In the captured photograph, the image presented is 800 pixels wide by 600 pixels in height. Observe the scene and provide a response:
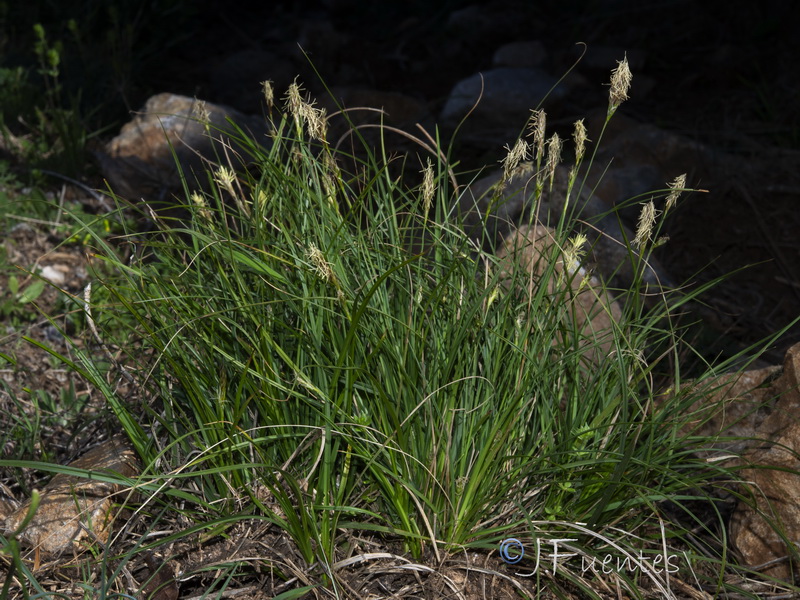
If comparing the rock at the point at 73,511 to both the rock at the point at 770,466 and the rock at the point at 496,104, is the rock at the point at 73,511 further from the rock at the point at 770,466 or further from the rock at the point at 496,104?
the rock at the point at 496,104

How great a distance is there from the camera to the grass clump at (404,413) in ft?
5.64

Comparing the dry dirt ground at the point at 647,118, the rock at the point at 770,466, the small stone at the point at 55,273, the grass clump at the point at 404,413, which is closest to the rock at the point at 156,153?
the dry dirt ground at the point at 647,118

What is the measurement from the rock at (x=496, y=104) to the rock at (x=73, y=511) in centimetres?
311

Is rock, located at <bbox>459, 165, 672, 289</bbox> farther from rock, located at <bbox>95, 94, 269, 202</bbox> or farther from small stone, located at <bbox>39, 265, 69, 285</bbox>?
small stone, located at <bbox>39, 265, 69, 285</bbox>

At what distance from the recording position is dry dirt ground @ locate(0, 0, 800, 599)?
2537 mm

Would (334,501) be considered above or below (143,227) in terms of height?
above

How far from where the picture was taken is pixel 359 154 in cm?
417

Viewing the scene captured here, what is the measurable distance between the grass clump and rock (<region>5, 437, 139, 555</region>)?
0.47 ft

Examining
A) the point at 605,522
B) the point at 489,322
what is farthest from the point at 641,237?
the point at 605,522

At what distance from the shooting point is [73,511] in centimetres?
196

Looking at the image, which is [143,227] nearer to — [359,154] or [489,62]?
[359,154]

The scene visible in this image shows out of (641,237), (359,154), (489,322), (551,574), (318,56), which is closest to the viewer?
(641,237)

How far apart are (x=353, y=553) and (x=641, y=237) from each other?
2.99ft

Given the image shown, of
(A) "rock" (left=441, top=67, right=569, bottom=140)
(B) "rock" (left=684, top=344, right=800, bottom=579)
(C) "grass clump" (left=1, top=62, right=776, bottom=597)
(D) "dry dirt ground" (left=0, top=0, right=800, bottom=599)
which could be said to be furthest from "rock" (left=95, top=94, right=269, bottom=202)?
(B) "rock" (left=684, top=344, right=800, bottom=579)
